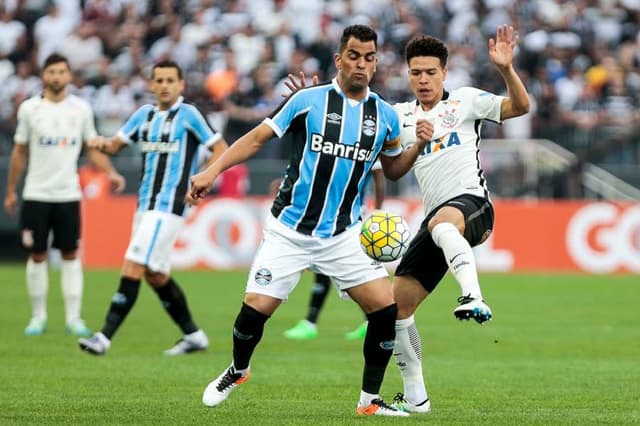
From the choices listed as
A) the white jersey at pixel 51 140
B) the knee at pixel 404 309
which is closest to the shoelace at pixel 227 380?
the knee at pixel 404 309

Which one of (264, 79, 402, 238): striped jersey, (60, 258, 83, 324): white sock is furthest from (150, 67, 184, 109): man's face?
(264, 79, 402, 238): striped jersey

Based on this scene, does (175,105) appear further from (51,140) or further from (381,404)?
(381,404)

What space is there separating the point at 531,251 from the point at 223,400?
15359 millimetres

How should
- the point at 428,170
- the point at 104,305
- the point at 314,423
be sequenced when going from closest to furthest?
the point at 314,423 < the point at 428,170 < the point at 104,305

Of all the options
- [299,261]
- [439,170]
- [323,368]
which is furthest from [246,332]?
[323,368]

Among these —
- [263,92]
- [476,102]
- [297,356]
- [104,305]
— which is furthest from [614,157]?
[476,102]

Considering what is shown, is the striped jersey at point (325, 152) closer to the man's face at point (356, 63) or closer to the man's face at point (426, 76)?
the man's face at point (356, 63)

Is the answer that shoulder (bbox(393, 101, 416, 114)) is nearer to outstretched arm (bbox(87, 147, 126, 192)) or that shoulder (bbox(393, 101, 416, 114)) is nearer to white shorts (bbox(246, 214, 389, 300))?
white shorts (bbox(246, 214, 389, 300))

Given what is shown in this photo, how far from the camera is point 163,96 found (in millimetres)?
11727

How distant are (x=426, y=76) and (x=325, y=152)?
1093 mm

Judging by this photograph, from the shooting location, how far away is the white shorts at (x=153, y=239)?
11484 millimetres

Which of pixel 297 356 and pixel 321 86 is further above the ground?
pixel 321 86

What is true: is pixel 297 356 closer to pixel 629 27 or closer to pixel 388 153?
pixel 388 153

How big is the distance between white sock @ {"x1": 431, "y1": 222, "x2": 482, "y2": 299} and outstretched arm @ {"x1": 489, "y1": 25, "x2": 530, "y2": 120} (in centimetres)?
91
